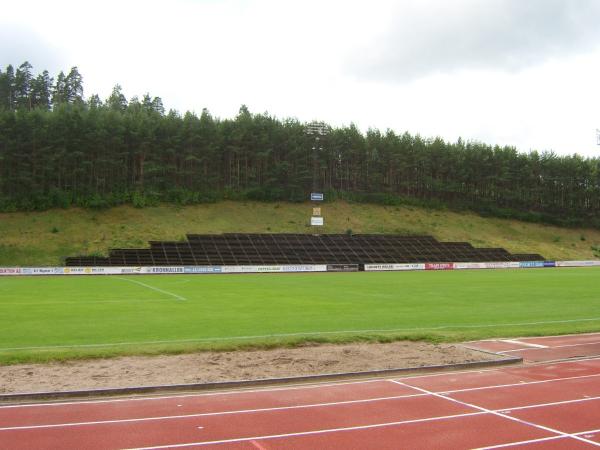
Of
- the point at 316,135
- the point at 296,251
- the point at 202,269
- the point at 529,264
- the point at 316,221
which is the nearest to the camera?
the point at 202,269

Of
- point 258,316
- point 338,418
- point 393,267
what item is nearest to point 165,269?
point 393,267

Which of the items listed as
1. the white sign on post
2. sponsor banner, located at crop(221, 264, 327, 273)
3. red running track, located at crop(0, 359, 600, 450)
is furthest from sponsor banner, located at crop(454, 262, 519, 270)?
red running track, located at crop(0, 359, 600, 450)

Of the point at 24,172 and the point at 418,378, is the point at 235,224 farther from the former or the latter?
the point at 418,378

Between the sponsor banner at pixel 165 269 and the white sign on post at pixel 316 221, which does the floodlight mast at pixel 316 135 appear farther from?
the sponsor banner at pixel 165 269

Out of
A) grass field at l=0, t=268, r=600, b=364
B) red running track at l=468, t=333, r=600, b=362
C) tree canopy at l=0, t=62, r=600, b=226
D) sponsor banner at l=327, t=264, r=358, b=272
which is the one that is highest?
tree canopy at l=0, t=62, r=600, b=226

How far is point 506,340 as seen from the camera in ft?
57.8

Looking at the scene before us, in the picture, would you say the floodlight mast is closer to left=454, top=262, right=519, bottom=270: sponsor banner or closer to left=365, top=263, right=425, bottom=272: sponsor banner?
left=365, top=263, right=425, bottom=272: sponsor banner

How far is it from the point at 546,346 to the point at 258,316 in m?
11.7

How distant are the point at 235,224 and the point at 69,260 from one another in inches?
1050

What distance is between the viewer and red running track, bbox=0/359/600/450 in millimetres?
8211

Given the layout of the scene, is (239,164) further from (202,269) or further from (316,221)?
(202,269)

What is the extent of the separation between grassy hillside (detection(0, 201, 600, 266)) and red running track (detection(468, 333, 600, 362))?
54.9 meters

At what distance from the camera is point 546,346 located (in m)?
16.6

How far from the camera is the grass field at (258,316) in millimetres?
17031
